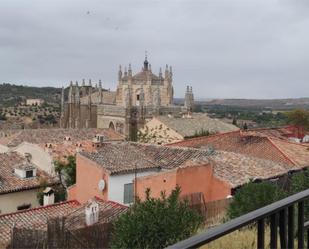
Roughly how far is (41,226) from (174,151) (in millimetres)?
8480

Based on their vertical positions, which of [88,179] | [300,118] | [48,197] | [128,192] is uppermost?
[300,118]

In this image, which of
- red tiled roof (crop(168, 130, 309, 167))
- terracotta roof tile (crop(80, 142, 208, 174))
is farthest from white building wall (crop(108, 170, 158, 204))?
red tiled roof (crop(168, 130, 309, 167))

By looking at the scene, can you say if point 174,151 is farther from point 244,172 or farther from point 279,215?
point 279,215

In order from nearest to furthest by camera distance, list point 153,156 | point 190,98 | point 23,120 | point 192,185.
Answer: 1. point 192,185
2. point 153,156
3. point 190,98
4. point 23,120

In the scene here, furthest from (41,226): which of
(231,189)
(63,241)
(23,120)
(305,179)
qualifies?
(23,120)

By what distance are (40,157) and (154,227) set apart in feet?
57.8

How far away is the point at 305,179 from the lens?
13172 mm

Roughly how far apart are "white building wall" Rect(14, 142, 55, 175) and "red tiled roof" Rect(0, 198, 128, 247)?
8.41m

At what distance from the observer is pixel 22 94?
118 meters

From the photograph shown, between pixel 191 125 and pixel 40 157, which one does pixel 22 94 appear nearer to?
pixel 191 125

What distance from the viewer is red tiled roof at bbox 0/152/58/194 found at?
20902 millimetres

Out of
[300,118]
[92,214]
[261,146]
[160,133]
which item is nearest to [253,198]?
[92,214]

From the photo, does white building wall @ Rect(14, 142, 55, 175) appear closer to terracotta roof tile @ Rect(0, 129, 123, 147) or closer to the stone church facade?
terracotta roof tile @ Rect(0, 129, 123, 147)

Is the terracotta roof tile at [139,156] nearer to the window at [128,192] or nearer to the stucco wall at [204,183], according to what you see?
the window at [128,192]
